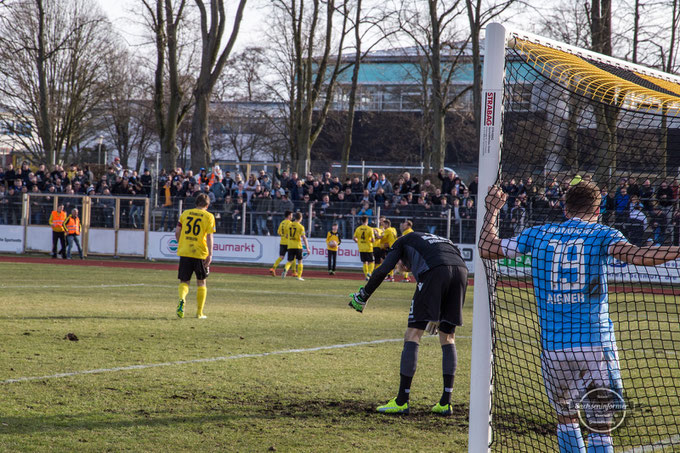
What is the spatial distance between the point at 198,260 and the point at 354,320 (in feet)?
8.82

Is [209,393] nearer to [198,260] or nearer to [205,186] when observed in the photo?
[198,260]

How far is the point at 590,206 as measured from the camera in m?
4.14

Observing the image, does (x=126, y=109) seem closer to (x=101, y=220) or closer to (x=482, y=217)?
(x=101, y=220)

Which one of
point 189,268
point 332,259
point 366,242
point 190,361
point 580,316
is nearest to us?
point 580,316

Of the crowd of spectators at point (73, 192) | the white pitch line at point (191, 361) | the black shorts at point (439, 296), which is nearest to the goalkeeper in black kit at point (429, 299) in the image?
the black shorts at point (439, 296)

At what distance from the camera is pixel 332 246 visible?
23.5 meters

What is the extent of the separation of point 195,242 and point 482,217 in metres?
7.43

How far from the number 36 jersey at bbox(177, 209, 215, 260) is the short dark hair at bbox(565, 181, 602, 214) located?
25.9ft

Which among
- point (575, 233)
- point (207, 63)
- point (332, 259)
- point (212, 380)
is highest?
point (207, 63)

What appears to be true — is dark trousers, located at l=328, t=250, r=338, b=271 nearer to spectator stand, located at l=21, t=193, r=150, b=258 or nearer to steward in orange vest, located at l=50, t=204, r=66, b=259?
spectator stand, located at l=21, t=193, r=150, b=258

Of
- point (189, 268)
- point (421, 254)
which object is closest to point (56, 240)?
point (189, 268)

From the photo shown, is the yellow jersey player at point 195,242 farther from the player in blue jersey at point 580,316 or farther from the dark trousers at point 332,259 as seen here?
the dark trousers at point 332,259

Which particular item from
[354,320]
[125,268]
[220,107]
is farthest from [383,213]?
[220,107]

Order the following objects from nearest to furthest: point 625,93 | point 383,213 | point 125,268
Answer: point 625,93 < point 125,268 < point 383,213
